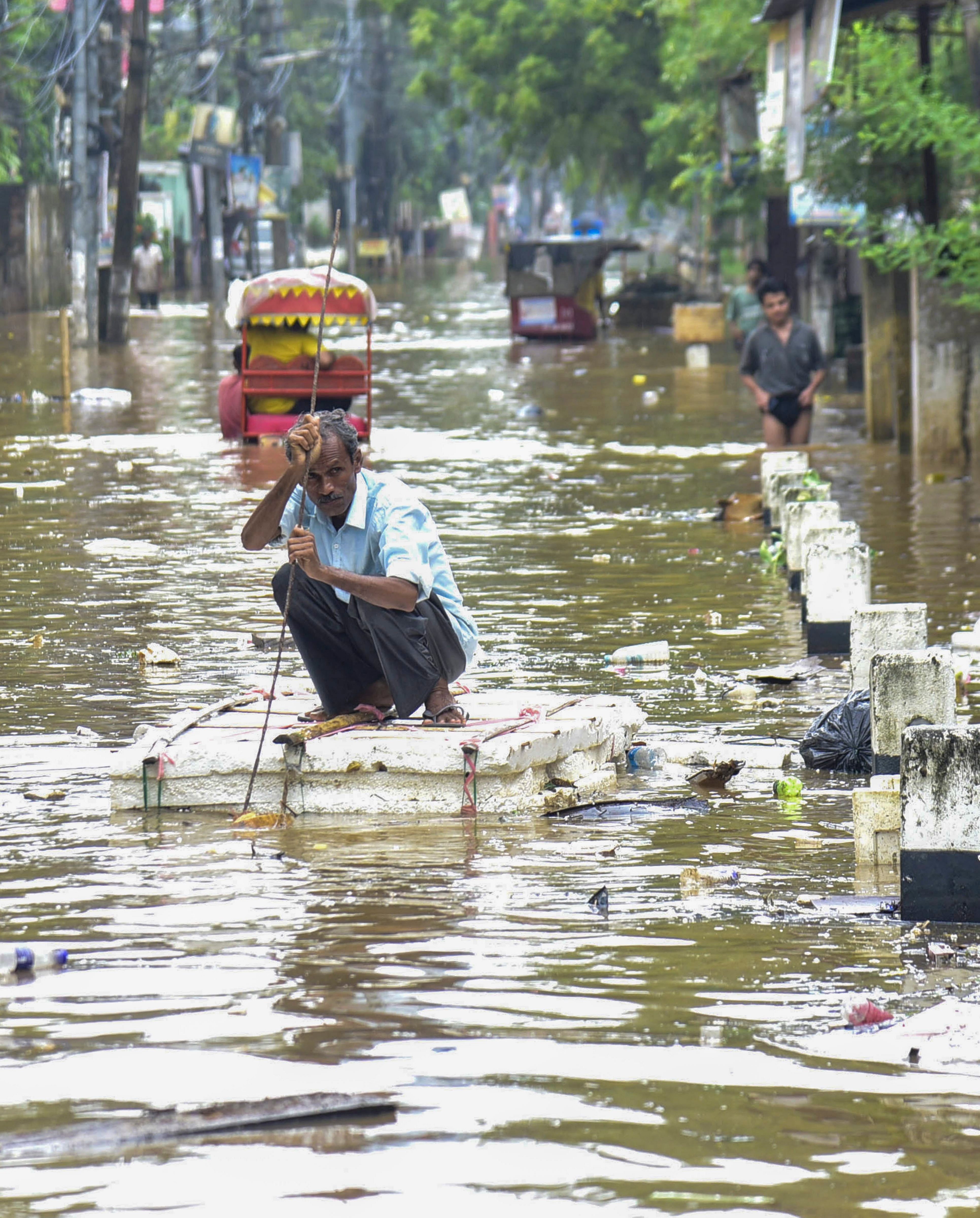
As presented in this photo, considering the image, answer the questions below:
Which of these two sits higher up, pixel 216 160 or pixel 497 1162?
pixel 216 160

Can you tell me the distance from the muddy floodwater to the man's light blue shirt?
0.81 metres

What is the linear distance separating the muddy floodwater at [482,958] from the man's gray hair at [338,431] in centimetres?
120

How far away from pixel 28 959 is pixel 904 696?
2.80m

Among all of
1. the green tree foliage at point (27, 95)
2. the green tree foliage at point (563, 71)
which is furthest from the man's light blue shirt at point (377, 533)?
the green tree foliage at point (27, 95)

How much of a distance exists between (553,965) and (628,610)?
5.61 metres

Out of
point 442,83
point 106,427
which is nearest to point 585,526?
point 106,427

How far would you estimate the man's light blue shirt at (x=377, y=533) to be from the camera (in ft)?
21.9

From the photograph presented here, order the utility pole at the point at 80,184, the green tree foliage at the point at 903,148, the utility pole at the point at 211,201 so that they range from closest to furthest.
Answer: the green tree foliage at the point at 903,148 < the utility pole at the point at 80,184 < the utility pole at the point at 211,201

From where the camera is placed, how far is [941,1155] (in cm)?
377

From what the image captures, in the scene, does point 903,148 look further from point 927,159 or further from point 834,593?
point 834,593

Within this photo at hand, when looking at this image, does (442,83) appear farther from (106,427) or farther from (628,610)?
(628,610)

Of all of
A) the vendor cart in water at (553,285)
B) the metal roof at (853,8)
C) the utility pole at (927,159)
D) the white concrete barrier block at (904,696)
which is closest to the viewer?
the white concrete barrier block at (904,696)

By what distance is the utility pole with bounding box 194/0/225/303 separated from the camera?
51.3m

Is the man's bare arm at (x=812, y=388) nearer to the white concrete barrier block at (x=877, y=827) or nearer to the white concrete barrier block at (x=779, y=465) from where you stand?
the white concrete barrier block at (x=779, y=465)
